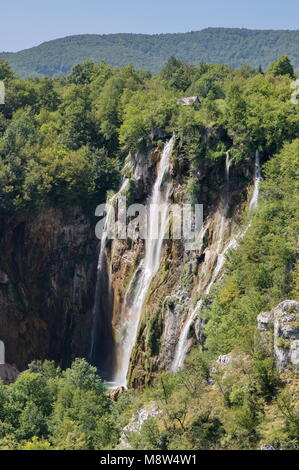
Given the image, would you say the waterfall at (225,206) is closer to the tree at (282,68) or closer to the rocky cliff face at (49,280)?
the rocky cliff face at (49,280)

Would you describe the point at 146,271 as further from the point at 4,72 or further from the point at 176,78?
the point at 176,78

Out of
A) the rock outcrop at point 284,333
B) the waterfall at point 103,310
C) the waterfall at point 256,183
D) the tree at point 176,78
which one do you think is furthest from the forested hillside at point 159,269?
the tree at point 176,78

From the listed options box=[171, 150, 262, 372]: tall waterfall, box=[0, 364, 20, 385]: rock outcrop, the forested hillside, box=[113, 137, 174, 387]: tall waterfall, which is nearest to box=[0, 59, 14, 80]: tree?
the forested hillside

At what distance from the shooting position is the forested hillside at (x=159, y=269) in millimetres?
22484

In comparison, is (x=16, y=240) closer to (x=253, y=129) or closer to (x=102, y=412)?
(x=253, y=129)

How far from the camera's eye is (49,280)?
159 feet

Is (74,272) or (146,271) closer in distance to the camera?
(146,271)

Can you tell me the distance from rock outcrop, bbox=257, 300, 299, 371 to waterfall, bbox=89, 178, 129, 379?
22311mm

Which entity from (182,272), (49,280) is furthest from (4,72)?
(182,272)

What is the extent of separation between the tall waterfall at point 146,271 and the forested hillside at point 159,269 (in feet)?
2.15

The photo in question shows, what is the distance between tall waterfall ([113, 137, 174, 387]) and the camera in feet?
139

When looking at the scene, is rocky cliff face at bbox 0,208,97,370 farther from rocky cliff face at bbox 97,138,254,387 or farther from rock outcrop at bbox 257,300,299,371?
rock outcrop at bbox 257,300,299,371

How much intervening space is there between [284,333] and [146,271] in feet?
68.1

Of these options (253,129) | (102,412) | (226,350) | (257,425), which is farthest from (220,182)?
(257,425)
